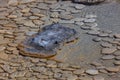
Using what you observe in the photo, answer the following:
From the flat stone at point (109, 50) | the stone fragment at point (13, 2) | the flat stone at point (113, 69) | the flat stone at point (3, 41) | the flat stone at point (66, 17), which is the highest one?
the stone fragment at point (13, 2)

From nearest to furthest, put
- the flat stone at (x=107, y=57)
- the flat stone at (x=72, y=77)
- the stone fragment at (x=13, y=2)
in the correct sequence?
the flat stone at (x=72, y=77), the flat stone at (x=107, y=57), the stone fragment at (x=13, y=2)

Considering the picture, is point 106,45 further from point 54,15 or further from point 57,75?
point 54,15

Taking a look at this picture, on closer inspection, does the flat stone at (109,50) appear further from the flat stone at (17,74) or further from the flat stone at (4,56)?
the flat stone at (4,56)

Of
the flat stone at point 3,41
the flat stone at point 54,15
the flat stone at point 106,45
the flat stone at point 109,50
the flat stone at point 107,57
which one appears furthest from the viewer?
the flat stone at point 54,15

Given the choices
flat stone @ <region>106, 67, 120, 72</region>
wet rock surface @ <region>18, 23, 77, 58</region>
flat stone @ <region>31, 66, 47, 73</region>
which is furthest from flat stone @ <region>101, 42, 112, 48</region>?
flat stone @ <region>31, 66, 47, 73</region>

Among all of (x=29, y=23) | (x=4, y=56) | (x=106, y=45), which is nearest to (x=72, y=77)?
(x=106, y=45)

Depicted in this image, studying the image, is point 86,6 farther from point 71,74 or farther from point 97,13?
point 71,74

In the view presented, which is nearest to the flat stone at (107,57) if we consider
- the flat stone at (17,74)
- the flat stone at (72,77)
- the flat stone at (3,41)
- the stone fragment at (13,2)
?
the flat stone at (72,77)

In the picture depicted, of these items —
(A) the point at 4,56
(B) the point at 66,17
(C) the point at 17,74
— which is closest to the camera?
(C) the point at 17,74

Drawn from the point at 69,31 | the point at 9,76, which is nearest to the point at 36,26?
the point at 69,31
